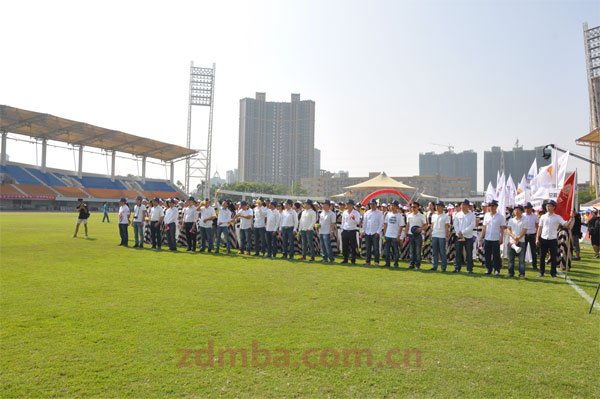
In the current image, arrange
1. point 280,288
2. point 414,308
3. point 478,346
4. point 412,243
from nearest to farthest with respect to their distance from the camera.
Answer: point 478,346 → point 414,308 → point 280,288 → point 412,243

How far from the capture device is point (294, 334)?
510cm

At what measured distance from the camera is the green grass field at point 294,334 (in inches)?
149

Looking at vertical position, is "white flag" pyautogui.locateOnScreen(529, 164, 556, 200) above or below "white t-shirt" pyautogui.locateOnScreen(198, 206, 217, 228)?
above

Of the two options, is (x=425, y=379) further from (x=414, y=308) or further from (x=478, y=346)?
(x=414, y=308)

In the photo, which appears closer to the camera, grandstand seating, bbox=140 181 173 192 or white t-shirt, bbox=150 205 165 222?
white t-shirt, bbox=150 205 165 222

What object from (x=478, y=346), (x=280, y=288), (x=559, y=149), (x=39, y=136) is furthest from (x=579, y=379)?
(x=39, y=136)

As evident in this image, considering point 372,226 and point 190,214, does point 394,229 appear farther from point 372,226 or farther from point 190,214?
point 190,214

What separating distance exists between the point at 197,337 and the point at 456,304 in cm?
414

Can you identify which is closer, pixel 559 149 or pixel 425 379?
pixel 425 379

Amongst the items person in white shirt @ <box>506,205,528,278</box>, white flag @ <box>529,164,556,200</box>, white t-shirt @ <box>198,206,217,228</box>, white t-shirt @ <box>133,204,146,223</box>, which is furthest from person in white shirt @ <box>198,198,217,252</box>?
white flag @ <box>529,164,556,200</box>

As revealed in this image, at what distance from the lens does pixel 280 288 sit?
797 centimetres

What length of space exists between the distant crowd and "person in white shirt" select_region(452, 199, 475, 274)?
0.02 meters

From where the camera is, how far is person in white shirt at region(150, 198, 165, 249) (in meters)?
14.9

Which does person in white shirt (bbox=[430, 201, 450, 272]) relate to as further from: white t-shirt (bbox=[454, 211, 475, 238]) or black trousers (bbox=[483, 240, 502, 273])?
black trousers (bbox=[483, 240, 502, 273])
